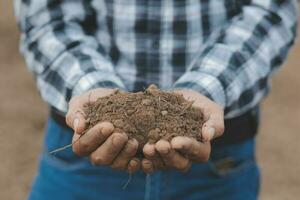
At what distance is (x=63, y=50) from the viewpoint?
5.92 ft

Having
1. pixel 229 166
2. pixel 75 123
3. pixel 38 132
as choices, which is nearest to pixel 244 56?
pixel 229 166

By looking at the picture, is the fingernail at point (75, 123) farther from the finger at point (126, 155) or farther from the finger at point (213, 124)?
the finger at point (213, 124)

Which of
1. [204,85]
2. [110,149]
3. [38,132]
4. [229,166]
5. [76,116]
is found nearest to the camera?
[110,149]

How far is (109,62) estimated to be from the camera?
5.92 ft

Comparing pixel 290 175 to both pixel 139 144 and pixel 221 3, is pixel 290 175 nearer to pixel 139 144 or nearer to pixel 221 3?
pixel 221 3

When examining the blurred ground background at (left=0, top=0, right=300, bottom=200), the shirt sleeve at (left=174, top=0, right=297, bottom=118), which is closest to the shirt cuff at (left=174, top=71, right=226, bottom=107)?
the shirt sleeve at (left=174, top=0, right=297, bottom=118)

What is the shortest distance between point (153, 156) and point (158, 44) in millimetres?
409

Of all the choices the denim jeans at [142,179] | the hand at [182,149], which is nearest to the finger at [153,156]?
the hand at [182,149]

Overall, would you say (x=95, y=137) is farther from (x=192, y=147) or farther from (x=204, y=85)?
(x=204, y=85)

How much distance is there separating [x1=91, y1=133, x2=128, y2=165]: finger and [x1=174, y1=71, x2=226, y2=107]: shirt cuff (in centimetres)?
31

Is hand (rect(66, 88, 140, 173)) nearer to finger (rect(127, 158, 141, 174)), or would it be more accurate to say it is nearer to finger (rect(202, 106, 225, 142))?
finger (rect(127, 158, 141, 174))

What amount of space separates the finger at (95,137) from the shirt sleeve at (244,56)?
1.00ft

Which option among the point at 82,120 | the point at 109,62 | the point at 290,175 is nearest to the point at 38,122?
the point at 290,175

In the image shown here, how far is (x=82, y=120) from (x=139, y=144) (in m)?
0.13
